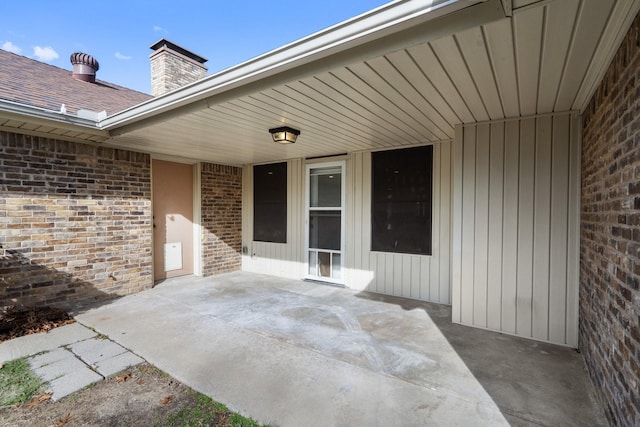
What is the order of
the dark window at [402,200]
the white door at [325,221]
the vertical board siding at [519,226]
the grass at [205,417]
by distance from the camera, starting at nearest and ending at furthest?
the grass at [205,417] → the vertical board siding at [519,226] → the dark window at [402,200] → the white door at [325,221]

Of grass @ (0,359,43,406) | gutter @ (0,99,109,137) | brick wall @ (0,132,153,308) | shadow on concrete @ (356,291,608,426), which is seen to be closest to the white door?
shadow on concrete @ (356,291,608,426)

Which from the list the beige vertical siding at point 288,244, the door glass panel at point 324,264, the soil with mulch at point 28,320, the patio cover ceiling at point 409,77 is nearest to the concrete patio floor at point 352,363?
the soil with mulch at point 28,320

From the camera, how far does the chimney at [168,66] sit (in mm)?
5906

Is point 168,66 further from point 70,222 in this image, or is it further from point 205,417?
point 205,417

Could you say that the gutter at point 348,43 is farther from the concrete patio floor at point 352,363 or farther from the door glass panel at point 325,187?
the door glass panel at point 325,187

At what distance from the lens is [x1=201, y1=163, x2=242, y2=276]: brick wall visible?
19.8 ft

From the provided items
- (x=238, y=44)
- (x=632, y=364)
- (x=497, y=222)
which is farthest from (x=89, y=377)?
(x=238, y=44)

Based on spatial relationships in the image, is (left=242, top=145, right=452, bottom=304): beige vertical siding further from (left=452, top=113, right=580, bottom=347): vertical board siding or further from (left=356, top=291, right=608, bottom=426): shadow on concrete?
(left=356, top=291, right=608, bottom=426): shadow on concrete

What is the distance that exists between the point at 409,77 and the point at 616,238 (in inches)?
66.3

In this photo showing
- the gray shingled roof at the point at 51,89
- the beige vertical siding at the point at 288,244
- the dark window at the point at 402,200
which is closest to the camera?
the gray shingled roof at the point at 51,89

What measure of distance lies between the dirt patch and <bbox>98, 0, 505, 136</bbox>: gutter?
7.81 ft

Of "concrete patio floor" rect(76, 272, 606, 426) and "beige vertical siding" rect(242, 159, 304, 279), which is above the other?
"beige vertical siding" rect(242, 159, 304, 279)

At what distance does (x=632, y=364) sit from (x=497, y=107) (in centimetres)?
229

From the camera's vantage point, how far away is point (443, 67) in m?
2.16
